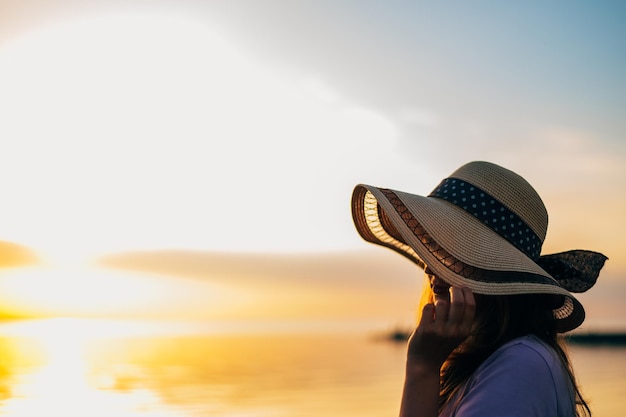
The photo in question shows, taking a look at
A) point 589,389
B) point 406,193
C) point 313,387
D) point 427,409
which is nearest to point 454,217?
point 406,193

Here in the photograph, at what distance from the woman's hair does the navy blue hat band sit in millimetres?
189

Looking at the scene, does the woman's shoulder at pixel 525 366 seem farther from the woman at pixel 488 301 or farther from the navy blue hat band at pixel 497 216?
the navy blue hat band at pixel 497 216

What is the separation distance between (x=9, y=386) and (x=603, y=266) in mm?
30094

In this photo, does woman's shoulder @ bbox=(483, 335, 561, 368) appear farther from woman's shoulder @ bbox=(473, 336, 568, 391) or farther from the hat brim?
the hat brim

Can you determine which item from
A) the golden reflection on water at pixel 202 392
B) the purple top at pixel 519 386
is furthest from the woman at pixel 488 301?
the golden reflection on water at pixel 202 392

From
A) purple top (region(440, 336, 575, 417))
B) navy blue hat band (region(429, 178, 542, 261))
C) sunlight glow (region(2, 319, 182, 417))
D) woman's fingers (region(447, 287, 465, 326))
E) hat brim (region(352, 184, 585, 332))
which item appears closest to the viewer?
purple top (region(440, 336, 575, 417))

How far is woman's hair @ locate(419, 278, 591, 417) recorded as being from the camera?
198 cm

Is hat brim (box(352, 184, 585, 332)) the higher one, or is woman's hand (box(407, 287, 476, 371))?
hat brim (box(352, 184, 585, 332))

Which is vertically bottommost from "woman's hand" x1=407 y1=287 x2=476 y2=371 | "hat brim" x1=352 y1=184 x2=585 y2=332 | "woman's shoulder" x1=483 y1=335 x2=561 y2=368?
"woman's shoulder" x1=483 y1=335 x2=561 y2=368

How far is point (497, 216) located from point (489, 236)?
110mm

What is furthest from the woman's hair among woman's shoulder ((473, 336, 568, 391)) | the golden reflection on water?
the golden reflection on water

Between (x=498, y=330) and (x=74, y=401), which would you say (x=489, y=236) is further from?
(x=74, y=401)

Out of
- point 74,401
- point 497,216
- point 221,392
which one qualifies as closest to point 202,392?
point 221,392

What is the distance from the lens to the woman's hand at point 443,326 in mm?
1886
